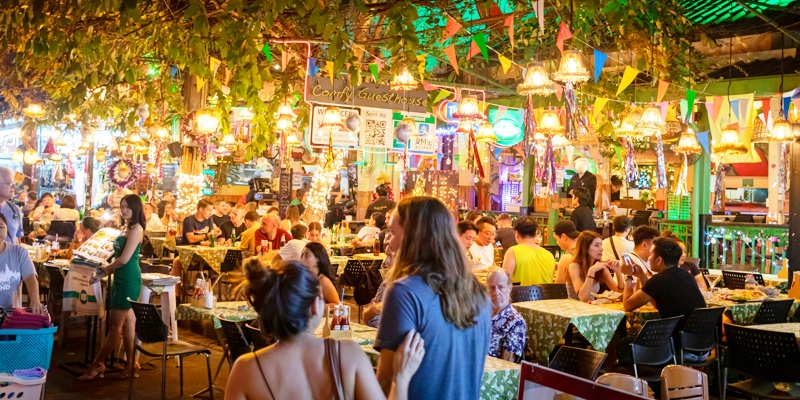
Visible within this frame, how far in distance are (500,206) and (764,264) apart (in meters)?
10.6

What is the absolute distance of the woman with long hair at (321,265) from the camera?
6473 mm

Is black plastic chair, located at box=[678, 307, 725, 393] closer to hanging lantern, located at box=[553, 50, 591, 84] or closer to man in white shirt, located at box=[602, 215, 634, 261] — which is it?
man in white shirt, located at box=[602, 215, 634, 261]

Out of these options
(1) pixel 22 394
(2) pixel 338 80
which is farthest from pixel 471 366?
(2) pixel 338 80

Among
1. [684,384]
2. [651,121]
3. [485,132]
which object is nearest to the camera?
[684,384]

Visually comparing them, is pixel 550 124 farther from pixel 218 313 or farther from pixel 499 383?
pixel 499 383

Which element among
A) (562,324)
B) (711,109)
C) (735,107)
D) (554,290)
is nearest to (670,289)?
(562,324)

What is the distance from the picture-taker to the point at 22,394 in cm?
471

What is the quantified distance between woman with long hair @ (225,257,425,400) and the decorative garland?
66.9 feet

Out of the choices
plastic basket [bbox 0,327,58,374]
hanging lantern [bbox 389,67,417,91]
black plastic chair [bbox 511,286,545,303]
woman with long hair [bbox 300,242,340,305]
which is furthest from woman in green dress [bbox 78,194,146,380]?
hanging lantern [bbox 389,67,417,91]

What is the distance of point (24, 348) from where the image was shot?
489 cm

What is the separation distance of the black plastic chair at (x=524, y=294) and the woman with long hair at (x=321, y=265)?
6.08 ft

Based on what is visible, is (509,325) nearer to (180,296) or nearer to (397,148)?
(397,148)

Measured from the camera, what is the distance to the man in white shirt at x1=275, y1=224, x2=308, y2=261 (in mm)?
8562

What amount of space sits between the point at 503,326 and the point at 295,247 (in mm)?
4011
